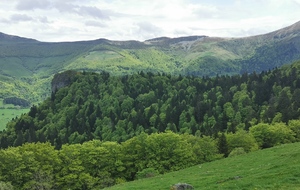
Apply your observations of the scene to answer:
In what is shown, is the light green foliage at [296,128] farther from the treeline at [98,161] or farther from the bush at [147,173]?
the bush at [147,173]

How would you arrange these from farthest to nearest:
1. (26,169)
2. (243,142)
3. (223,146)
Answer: (223,146) → (243,142) → (26,169)

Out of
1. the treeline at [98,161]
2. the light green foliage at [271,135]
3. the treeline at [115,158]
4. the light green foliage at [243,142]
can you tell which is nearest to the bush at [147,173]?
the treeline at [115,158]

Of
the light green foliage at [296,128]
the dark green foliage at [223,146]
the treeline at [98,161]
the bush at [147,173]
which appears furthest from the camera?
the light green foliage at [296,128]

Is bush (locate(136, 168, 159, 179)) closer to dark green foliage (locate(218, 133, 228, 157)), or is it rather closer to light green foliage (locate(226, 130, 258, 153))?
dark green foliage (locate(218, 133, 228, 157))

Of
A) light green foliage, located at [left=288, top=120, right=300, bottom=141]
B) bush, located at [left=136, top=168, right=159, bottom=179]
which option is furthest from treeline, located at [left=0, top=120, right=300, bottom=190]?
light green foliage, located at [left=288, top=120, right=300, bottom=141]

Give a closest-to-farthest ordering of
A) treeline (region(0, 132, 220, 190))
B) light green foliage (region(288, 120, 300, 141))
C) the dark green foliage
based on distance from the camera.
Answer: treeline (region(0, 132, 220, 190))
the dark green foliage
light green foliage (region(288, 120, 300, 141))

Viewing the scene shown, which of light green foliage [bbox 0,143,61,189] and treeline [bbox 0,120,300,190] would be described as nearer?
light green foliage [bbox 0,143,61,189]

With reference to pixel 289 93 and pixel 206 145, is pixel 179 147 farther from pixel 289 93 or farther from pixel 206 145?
pixel 289 93

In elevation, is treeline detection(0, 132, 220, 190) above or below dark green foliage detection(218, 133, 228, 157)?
below

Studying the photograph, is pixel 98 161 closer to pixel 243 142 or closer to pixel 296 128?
pixel 243 142

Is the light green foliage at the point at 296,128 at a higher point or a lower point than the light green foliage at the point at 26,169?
higher

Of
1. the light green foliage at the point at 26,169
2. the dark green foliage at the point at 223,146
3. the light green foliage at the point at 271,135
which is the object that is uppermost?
the light green foliage at the point at 271,135

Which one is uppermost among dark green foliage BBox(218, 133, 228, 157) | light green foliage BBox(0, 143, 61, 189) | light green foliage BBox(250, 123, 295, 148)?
light green foliage BBox(250, 123, 295, 148)

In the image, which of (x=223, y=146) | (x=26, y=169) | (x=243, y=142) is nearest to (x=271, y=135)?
(x=243, y=142)
